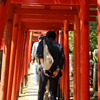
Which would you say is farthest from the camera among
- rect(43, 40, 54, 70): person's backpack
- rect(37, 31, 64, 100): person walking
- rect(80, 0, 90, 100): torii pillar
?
rect(37, 31, 64, 100): person walking

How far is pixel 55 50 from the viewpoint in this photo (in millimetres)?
3176

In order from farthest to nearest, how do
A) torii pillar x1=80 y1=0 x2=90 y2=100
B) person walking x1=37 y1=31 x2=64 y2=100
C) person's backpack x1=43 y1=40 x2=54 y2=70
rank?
person walking x1=37 y1=31 x2=64 y2=100 → person's backpack x1=43 y1=40 x2=54 y2=70 → torii pillar x1=80 y1=0 x2=90 y2=100

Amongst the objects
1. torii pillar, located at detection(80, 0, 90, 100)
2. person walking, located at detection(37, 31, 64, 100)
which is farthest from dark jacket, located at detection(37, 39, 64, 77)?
torii pillar, located at detection(80, 0, 90, 100)

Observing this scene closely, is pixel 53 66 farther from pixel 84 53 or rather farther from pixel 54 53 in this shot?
pixel 84 53

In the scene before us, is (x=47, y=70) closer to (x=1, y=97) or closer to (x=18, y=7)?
(x=1, y=97)

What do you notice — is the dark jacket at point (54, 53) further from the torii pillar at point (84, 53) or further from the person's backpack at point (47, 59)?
the torii pillar at point (84, 53)

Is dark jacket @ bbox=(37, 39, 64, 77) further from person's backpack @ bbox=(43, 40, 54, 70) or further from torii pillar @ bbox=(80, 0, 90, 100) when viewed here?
torii pillar @ bbox=(80, 0, 90, 100)

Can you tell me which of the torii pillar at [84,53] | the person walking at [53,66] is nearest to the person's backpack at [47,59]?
the person walking at [53,66]

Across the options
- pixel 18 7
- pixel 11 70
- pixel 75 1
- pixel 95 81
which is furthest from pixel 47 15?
pixel 95 81

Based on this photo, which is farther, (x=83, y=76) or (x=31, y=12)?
→ (x=31, y=12)

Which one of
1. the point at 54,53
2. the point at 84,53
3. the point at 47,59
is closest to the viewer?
the point at 84,53

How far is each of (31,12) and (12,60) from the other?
113 centimetres

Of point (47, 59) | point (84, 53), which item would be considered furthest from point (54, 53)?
point (84, 53)

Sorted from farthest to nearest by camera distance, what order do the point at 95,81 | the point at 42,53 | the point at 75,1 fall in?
Result: the point at 95,81, the point at 42,53, the point at 75,1
